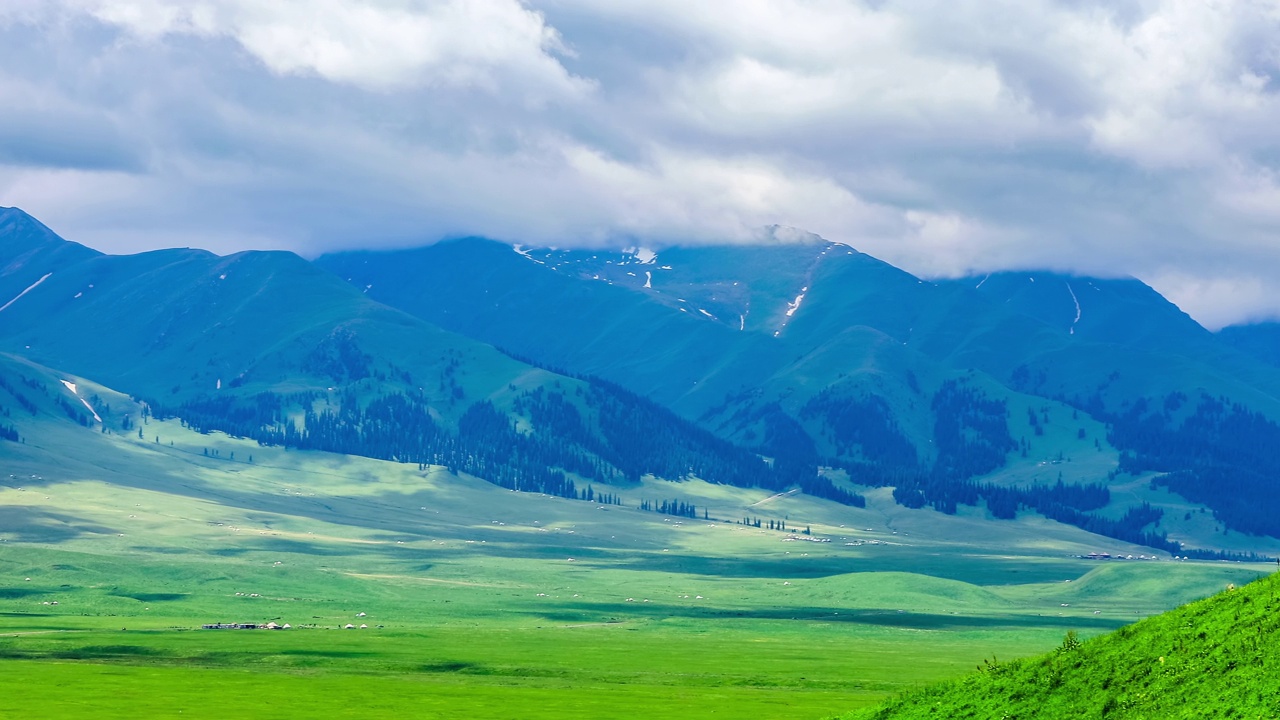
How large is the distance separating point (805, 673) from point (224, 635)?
244 feet

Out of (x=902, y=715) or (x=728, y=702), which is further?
(x=728, y=702)

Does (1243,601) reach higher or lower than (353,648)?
higher

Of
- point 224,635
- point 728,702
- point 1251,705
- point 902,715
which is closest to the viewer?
point 1251,705

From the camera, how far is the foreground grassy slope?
160 ft

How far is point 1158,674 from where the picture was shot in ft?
170

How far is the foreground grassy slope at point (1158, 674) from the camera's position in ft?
160

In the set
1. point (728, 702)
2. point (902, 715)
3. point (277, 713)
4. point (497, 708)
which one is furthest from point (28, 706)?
point (902, 715)

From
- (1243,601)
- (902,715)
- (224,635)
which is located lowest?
(224,635)

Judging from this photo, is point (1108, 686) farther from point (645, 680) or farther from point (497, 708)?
point (645, 680)

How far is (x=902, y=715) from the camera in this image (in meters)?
60.5

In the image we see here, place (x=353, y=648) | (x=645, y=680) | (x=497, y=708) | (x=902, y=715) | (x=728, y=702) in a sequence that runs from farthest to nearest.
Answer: (x=353, y=648)
(x=645, y=680)
(x=728, y=702)
(x=497, y=708)
(x=902, y=715)

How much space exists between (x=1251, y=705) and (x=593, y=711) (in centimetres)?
6987

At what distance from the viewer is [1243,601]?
53000 mm

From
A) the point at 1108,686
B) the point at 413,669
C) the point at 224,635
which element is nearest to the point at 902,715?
the point at 1108,686
